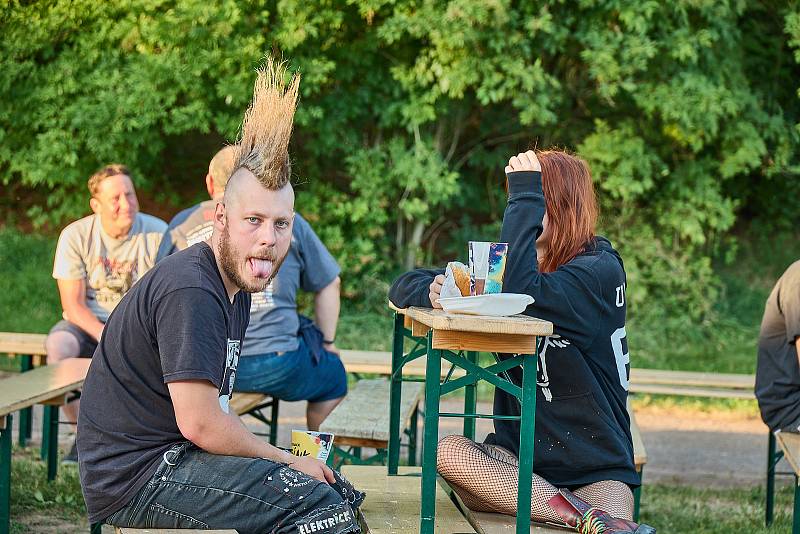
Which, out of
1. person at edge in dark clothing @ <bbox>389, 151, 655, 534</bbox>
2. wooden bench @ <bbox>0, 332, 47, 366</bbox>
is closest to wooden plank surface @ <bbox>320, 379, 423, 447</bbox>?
person at edge in dark clothing @ <bbox>389, 151, 655, 534</bbox>

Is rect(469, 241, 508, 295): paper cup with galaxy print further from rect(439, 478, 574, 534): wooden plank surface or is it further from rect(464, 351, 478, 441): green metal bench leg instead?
rect(464, 351, 478, 441): green metal bench leg

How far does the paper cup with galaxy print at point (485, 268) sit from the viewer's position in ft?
10.7

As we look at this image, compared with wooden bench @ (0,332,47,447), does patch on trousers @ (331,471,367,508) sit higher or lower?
higher

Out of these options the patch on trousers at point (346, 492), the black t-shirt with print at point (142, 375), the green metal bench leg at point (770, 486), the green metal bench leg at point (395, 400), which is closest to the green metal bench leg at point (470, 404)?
the green metal bench leg at point (395, 400)

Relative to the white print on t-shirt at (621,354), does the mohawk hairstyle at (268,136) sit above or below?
above

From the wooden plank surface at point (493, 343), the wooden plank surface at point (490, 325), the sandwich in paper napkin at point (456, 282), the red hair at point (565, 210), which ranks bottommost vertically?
the wooden plank surface at point (493, 343)

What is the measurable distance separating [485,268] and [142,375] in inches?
40.9

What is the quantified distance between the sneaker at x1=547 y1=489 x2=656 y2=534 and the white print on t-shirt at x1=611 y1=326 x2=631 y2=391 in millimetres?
464

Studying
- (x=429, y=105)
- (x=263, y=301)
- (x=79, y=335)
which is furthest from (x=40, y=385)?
(x=429, y=105)

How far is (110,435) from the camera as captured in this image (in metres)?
3.12

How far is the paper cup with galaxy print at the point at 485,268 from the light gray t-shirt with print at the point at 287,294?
8.18ft

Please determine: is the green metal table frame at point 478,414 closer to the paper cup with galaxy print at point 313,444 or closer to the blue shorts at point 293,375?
the paper cup with galaxy print at point 313,444

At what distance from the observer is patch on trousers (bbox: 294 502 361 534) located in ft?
9.88

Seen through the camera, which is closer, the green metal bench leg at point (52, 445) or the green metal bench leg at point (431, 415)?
the green metal bench leg at point (431, 415)
